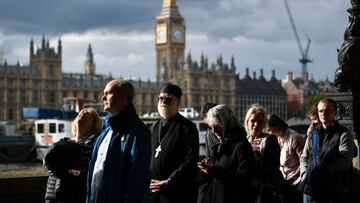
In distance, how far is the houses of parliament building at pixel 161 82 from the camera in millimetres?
74438

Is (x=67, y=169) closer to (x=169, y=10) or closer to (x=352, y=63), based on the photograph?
(x=352, y=63)

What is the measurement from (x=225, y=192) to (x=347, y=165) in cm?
90

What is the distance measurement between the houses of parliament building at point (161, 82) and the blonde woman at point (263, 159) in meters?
64.5

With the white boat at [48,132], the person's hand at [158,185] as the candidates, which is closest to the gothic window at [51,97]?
the white boat at [48,132]

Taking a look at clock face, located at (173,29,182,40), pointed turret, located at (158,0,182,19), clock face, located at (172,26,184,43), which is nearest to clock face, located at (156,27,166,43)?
clock face, located at (172,26,184,43)

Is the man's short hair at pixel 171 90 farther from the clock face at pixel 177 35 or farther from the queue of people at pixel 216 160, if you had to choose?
the clock face at pixel 177 35

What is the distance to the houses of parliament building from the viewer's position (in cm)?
7444

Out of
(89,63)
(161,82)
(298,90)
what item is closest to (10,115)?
(161,82)

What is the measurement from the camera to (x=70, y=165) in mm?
4215

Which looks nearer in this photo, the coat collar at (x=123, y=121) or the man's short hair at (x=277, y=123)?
the coat collar at (x=123, y=121)

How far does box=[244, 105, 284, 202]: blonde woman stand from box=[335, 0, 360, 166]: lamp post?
149 centimetres

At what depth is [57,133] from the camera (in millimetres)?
31859

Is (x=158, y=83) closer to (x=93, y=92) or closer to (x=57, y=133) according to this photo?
(x=93, y=92)

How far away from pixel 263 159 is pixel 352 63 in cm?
171
